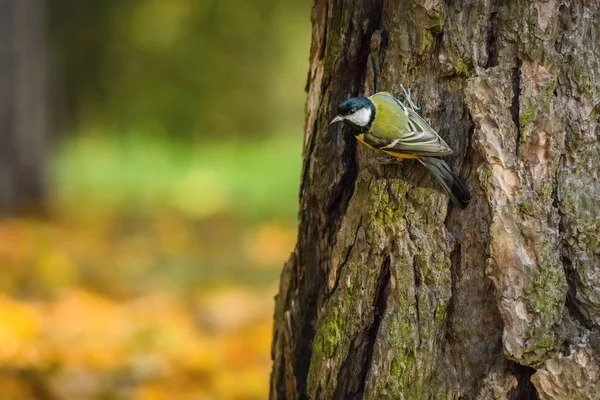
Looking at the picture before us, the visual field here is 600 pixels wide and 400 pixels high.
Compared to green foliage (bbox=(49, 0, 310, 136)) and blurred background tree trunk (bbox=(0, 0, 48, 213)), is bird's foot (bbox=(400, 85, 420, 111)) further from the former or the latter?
green foliage (bbox=(49, 0, 310, 136))

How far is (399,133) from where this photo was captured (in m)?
2.00

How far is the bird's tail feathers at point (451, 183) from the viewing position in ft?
6.18

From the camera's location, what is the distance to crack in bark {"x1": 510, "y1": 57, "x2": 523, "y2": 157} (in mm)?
1845

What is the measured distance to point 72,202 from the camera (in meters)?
7.59

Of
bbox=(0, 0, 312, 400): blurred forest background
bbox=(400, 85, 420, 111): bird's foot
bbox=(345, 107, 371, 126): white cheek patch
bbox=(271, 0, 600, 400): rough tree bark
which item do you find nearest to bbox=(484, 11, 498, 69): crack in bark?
bbox=(271, 0, 600, 400): rough tree bark

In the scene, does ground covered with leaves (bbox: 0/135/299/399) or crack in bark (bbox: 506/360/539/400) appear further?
ground covered with leaves (bbox: 0/135/299/399)

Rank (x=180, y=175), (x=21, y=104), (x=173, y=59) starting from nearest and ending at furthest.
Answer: (x=21, y=104) < (x=180, y=175) < (x=173, y=59)

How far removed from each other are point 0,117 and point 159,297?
113 inches

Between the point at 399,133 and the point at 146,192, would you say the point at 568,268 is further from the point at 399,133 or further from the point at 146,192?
the point at 146,192

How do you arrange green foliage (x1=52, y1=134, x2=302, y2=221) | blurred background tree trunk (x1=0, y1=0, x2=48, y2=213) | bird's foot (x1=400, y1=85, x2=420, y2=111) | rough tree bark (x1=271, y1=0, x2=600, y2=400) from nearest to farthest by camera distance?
rough tree bark (x1=271, y1=0, x2=600, y2=400), bird's foot (x1=400, y1=85, x2=420, y2=111), blurred background tree trunk (x1=0, y1=0, x2=48, y2=213), green foliage (x1=52, y1=134, x2=302, y2=221)

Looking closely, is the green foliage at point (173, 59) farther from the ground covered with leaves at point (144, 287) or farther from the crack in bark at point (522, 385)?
the crack in bark at point (522, 385)

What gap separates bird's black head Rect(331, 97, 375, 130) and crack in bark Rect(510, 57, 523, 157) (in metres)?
0.33

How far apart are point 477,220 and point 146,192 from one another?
273 inches

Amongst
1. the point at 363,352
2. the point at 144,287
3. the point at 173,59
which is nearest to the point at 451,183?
the point at 363,352
